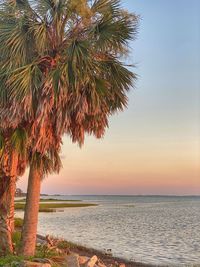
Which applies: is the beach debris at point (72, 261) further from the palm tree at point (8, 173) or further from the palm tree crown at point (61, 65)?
the palm tree crown at point (61, 65)

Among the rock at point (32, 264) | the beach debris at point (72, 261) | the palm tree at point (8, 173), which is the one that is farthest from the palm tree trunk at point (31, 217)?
the rock at point (32, 264)

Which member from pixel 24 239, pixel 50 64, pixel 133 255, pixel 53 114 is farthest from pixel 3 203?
pixel 133 255

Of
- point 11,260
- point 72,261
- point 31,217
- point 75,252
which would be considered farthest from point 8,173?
point 75,252

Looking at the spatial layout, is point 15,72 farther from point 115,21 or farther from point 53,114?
point 115,21

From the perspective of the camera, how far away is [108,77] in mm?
15508

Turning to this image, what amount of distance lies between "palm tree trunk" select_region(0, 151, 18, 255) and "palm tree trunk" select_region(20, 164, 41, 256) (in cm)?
88

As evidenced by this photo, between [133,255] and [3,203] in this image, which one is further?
[133,255]

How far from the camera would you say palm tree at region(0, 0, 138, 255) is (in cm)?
1426

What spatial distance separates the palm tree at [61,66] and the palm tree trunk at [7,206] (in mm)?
903

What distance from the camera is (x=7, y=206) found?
16.1 m

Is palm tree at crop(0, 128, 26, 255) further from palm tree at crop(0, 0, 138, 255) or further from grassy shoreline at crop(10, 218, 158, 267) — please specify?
grassy shoreline at crop(10, 218, 158, 267)

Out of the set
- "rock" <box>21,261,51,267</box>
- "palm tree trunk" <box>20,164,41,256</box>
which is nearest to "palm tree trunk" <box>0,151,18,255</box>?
"palm tree trunk" <box>20,164,41,256</box>

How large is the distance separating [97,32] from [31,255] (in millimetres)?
7830

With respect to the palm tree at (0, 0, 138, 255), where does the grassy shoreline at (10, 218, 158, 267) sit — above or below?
below
